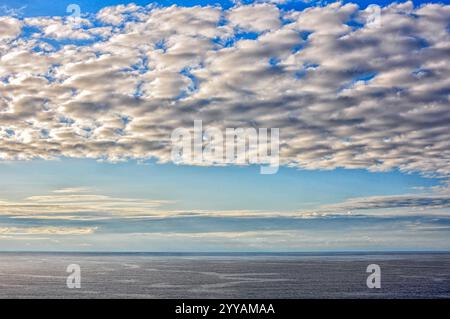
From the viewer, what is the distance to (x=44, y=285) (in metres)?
134

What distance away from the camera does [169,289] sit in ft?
384

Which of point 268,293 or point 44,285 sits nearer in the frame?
point 268,293

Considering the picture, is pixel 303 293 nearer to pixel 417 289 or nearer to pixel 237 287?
pixel 237 287
